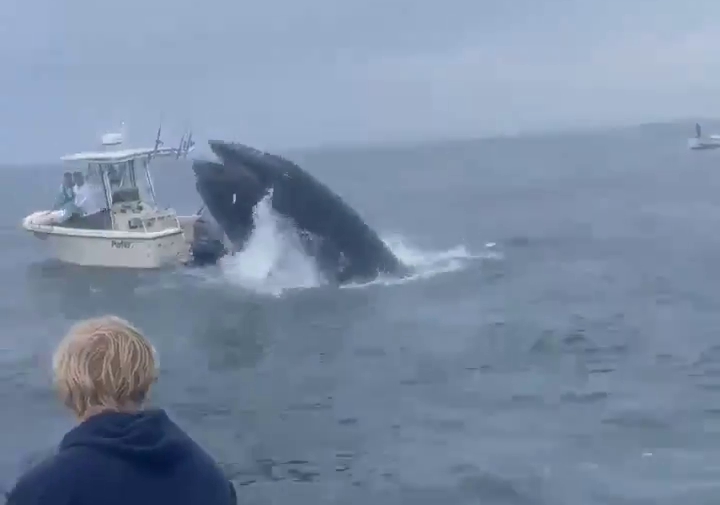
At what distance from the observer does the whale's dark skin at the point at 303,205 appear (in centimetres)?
3123

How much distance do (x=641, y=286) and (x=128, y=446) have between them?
27.3m

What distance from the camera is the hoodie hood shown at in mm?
3652

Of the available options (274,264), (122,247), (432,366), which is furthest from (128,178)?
(432,366)

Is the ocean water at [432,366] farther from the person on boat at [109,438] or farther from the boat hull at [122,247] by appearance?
the person on boat at [109,438]

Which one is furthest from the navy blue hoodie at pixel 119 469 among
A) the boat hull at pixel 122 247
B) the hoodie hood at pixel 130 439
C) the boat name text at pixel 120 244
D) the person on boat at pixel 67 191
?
the person on boat at pixel 67 191

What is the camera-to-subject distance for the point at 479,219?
5556 cm

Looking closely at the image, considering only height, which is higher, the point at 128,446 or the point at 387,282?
the point at 128,446

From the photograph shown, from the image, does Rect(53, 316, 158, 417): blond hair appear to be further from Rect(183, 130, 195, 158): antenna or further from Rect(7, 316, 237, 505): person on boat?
Rect(183, 130, 195, 158): antenna

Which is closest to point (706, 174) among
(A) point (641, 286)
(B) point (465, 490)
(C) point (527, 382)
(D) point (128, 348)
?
(A) point (641, 286)

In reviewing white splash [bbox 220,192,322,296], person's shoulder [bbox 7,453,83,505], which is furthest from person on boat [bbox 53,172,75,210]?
person's shoulder [bbox 7,453,83,505]

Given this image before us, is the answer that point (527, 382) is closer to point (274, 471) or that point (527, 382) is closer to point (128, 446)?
point (274, 471)

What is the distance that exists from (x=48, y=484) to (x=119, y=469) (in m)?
0.24

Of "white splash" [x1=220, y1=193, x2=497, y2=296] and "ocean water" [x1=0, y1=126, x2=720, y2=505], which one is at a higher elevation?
"white splash" [x1=220, y1=193, x2=497, y2=296]

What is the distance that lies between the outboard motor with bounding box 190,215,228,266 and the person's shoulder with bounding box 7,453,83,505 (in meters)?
32.5
